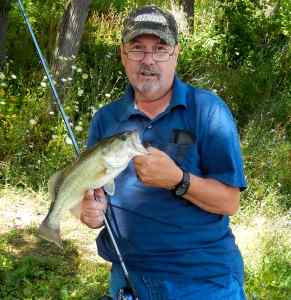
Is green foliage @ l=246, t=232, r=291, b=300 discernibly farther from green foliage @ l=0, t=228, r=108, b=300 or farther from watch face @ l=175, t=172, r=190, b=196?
watch face @ l=175, t=172, r=190, b=196

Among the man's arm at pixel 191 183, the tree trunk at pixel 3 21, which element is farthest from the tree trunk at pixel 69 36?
the man's arm at pixel 191 183

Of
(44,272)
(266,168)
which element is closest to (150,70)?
(44,272)

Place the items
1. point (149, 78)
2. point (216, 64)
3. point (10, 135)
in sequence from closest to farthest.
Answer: point (149, 78) → point (10, 135) → point (216, 64)

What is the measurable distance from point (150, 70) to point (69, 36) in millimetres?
4724

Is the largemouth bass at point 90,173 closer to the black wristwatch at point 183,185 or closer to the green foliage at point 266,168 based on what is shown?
the black wristwatch at point 183,185

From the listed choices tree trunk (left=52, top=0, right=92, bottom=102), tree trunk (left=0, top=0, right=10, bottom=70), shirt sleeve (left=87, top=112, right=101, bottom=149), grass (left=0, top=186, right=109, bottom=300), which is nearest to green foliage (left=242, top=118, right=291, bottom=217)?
grass (left=0, top=186, right=109, bottom=300)

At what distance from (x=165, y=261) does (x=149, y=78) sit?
0.78 meters

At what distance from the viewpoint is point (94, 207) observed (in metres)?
2.56

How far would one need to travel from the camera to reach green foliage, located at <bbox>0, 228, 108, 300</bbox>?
176 inches

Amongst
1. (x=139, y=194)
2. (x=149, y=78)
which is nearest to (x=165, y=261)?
(x=139, y=194)

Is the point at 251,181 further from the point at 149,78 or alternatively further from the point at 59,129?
the point at 149,78

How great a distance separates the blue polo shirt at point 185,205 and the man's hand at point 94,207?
0.06 meters

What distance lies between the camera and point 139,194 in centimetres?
248

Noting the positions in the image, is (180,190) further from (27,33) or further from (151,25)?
(27,33)
